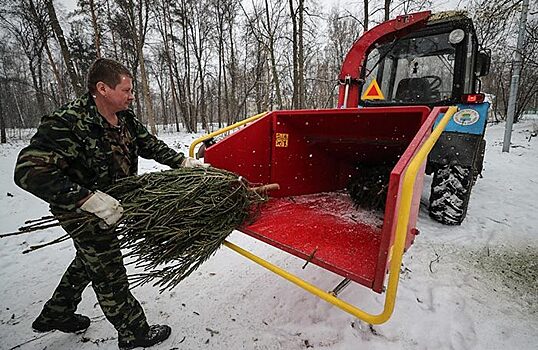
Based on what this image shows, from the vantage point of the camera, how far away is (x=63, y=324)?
191 cm

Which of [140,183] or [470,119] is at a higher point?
[470,119]

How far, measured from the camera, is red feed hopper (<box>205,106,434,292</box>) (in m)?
1.47

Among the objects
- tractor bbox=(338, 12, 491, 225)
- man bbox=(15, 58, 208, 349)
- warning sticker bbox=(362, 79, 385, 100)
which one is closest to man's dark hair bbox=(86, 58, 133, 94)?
man bbox=(15, 58, 208, 349)

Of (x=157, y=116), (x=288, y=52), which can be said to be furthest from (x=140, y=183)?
(x=157, y=116)

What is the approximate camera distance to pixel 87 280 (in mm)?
1921

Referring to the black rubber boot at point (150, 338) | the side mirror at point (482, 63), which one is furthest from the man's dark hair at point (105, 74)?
the side mirror at point (482, 63)

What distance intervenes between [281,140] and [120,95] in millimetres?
1362

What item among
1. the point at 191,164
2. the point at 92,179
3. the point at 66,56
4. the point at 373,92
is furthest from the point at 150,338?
the point at 66,56

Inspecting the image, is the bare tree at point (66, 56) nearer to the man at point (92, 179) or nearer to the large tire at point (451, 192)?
the man at point (92, 179)

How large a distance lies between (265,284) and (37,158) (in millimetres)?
1883

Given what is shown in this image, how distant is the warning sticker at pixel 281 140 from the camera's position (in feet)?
8.29

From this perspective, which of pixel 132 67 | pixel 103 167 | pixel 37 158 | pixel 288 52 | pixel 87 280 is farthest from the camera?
pixel 132 67

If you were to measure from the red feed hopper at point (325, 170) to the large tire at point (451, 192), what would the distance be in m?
0.61

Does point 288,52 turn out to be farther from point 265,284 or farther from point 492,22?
point 265,284
